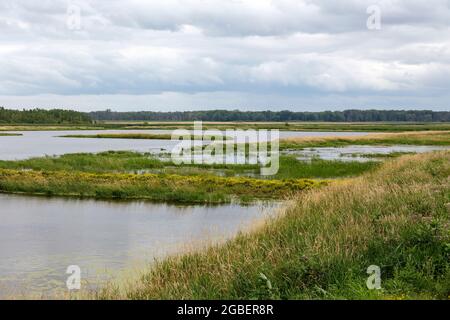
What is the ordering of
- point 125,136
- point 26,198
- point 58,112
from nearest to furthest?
point 26,198 → point 125,136 → point 58,112

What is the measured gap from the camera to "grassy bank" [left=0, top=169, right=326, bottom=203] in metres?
27.5

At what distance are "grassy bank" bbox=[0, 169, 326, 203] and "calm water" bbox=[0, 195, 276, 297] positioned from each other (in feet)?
5.46

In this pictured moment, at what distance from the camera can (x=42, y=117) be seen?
174 m

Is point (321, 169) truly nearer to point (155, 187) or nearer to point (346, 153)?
point (155, 187)

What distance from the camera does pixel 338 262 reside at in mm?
8906

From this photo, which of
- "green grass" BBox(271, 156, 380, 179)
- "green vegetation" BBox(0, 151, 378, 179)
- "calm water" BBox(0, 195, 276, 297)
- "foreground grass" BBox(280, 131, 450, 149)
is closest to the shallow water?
"green grass" BBox(271, 156, 380, 179)

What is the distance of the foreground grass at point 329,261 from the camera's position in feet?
26.6

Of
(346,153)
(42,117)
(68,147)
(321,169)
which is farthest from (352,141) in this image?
(42,117)

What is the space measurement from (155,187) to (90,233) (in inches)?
392

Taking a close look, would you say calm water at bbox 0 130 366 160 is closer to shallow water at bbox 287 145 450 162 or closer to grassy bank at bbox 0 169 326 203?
shallow water at bbox 287 145 450 162

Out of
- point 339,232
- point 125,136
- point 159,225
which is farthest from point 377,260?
point 125,136

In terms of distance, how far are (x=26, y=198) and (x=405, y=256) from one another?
22381 millimetres

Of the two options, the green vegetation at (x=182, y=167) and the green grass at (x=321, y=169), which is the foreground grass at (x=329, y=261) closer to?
the green grass at (x=321, y=169)
